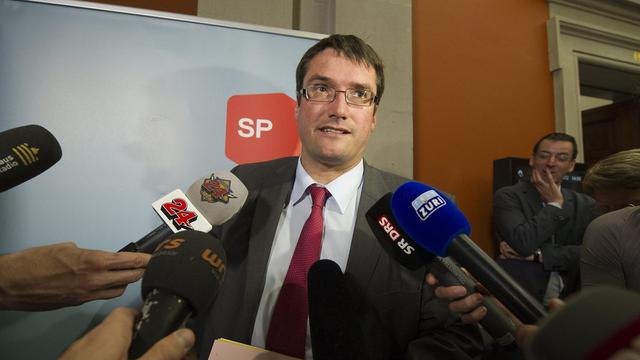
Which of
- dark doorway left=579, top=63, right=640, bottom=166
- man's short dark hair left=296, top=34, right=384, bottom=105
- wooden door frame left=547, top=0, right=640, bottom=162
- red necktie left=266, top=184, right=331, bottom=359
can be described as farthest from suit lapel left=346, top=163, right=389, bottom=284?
dark doorway left=579, top=63, right=640, bottom=166

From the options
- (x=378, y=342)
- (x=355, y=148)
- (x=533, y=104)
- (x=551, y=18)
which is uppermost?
(x=551, y=18)

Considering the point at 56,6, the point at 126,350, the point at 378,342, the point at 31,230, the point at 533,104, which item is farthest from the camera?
the point at 533,104

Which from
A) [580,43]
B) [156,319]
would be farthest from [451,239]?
[580,43]

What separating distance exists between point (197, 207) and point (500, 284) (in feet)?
2.53

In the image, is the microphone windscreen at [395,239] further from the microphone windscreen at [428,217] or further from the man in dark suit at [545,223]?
the man in dark suit at [545,223]

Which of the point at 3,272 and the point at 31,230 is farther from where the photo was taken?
the point at 31,230

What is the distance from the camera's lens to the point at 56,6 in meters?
1.64

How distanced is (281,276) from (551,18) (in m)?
2.92

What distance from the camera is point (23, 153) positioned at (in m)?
0.82

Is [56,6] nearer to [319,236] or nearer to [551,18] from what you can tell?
[319,236]

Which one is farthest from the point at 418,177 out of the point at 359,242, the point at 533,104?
the point at 359,242

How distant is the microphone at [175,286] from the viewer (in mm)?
524

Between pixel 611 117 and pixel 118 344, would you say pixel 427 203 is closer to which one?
pixel 118 344

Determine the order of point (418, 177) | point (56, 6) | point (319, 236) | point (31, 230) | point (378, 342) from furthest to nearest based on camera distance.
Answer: point (418, 177) < point (56, 6) < point (31, 230) < point (319, 236) < point (378, 342)
